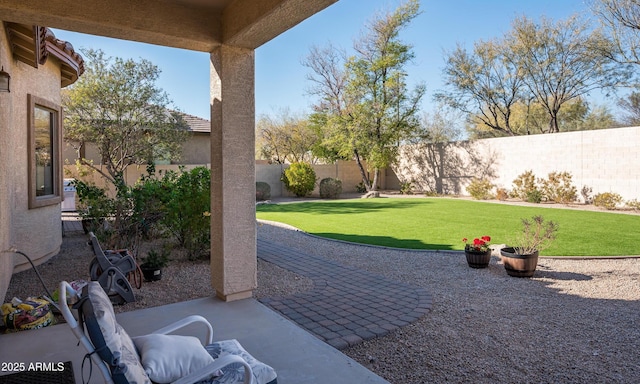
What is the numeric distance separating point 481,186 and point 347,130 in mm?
7785

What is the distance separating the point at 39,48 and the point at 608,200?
55.3ft

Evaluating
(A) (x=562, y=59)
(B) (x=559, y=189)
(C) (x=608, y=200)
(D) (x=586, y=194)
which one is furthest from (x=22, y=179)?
(A) (x=562, y=59)

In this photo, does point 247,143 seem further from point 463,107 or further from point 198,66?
point 463,107

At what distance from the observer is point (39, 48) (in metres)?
5.25

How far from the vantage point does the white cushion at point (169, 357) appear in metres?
2.14

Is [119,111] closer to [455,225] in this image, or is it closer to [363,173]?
[455,225]

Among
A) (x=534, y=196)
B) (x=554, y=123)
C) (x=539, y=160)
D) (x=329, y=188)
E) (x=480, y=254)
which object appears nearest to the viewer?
(x=480, y=254)

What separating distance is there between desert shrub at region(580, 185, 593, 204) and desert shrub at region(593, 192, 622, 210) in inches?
44.5

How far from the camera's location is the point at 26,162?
646cm

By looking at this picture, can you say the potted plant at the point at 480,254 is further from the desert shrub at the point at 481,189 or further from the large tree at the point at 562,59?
the large tree at the point at 562,59

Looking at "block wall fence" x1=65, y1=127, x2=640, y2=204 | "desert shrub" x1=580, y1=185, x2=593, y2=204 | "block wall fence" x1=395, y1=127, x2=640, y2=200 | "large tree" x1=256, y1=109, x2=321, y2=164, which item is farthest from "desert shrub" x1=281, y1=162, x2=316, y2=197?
"desert shrub" x1=580, y1=185, x2=593, y2=204

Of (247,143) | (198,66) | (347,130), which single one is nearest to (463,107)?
(347,130)

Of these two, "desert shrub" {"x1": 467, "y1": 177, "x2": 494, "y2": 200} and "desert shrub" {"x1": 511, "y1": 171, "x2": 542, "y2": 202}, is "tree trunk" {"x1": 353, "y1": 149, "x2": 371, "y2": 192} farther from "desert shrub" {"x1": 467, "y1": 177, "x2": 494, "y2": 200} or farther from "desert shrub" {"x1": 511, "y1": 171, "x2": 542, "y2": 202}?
"desert shrub" {"x1": 511, "y1": 171, "x2": 542, "y2": 202}

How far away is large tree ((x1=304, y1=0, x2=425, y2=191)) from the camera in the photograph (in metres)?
22.4
